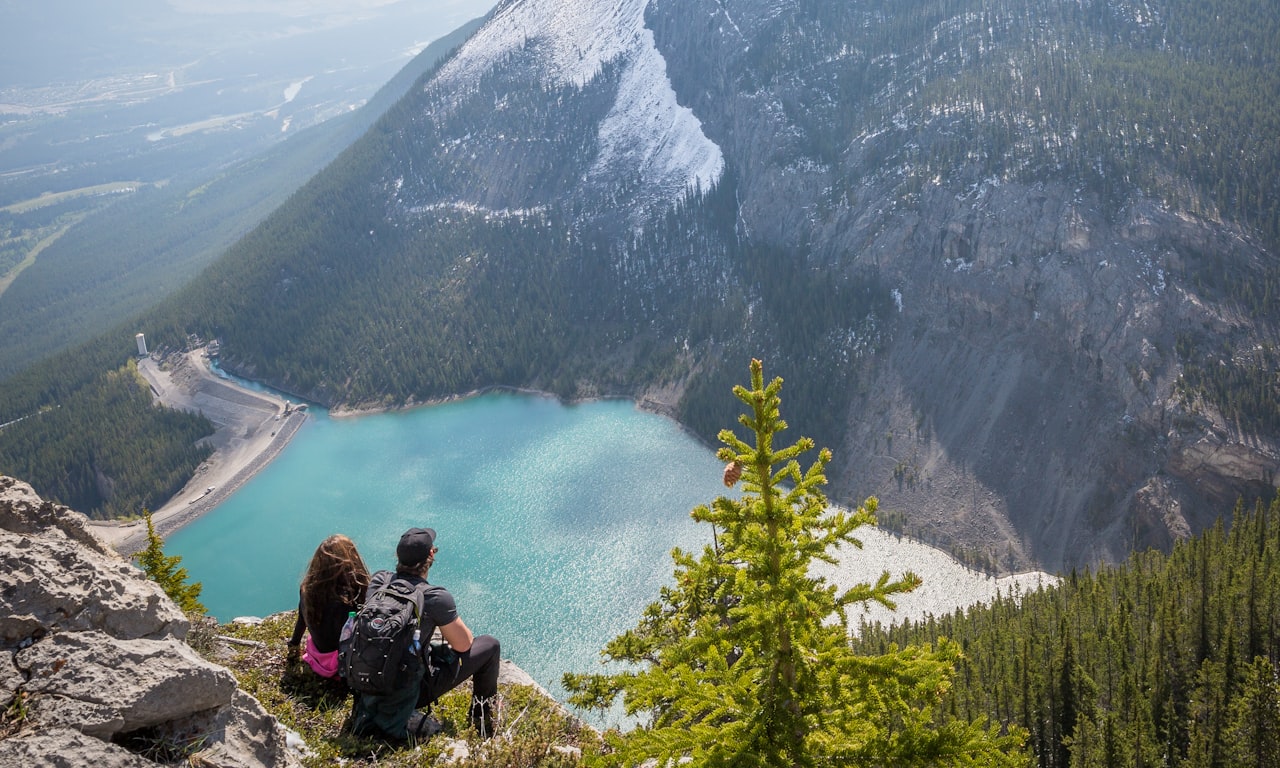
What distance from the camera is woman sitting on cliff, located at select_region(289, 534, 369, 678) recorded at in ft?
38.1

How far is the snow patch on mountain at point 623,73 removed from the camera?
125250 mm

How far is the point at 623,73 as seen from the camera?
136 metres

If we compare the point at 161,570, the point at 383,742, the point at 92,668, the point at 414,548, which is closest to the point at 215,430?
the point at 161,570

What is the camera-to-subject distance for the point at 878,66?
10556cm

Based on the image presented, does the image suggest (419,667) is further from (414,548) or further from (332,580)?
(332,580)

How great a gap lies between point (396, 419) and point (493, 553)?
40720 millimetres

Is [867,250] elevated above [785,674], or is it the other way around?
[785,674]

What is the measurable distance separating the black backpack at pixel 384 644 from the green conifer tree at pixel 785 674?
102 inches

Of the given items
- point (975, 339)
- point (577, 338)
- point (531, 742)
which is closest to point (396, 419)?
point (577, 338)

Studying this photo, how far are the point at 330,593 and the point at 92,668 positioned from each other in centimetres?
434

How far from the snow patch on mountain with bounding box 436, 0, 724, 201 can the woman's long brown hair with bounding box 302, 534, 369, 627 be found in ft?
371

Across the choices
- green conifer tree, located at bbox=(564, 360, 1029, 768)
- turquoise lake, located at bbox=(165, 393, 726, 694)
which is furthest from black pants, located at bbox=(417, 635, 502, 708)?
turquoise lake, located at bbox=(165, 393, 726, 694)

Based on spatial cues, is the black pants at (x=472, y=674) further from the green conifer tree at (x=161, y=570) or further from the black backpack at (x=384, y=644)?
the green conifer tree at (x=161, y=570)

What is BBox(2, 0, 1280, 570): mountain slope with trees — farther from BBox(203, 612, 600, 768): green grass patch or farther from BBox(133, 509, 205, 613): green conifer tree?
BBox(203, 612, 600, 768): green grass patch
